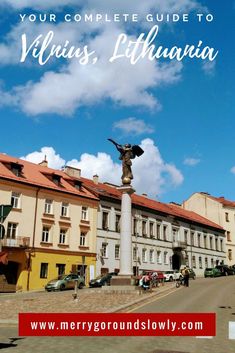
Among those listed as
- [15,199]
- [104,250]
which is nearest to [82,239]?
[104,250]

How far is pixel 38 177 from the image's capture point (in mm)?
43688

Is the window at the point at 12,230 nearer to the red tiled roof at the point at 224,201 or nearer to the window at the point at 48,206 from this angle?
the window at the point at 48,206

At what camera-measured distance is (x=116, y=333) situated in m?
9.23

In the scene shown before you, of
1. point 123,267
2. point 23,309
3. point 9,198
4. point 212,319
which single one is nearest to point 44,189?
point 9,198

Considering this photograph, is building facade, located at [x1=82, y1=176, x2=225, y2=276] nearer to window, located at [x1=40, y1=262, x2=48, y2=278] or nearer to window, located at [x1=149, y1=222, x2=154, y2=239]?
window, located at [x1=149, y1=222, x2=154, y2=239]

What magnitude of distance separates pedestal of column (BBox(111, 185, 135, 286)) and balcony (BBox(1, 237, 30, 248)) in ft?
37.9

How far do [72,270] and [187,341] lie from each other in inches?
1253

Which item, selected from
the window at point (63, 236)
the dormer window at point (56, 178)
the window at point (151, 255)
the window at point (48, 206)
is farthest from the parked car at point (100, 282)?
the window at point (151, 255)

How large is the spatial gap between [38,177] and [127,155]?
14296mm

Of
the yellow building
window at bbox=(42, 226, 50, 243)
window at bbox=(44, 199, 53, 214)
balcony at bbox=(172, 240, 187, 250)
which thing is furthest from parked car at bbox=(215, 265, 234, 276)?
window at bbox=(44, 199, 53, 214)

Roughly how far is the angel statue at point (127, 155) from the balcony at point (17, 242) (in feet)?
39.9

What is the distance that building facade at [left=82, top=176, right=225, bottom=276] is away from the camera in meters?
47.6

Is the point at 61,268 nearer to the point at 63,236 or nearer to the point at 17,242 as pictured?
the point at 63,236

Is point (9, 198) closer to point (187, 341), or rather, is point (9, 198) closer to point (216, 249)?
point (187, 341)
